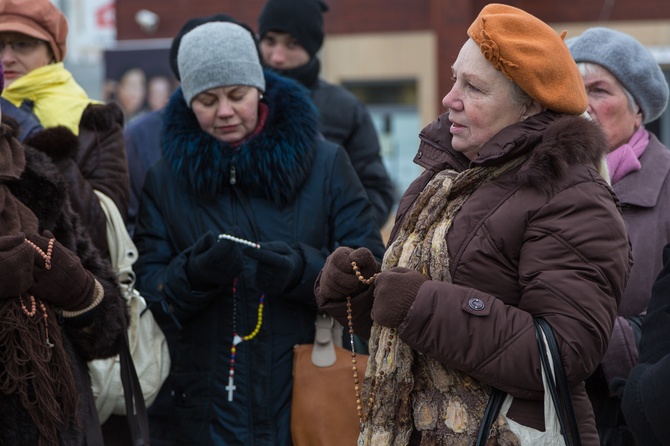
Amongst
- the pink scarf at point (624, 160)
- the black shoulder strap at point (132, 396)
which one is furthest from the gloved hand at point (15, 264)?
the pink scarf at point (624, 160)

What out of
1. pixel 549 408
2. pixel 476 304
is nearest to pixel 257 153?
pixel 476 304

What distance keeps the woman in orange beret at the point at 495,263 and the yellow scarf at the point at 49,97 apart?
153 cm

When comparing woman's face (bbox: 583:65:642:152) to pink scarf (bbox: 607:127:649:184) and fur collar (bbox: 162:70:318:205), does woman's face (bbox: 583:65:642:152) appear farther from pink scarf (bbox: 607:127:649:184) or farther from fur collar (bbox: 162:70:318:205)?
fur collar (bbox: 162:70:318:205)

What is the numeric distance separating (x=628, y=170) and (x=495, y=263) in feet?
3.99

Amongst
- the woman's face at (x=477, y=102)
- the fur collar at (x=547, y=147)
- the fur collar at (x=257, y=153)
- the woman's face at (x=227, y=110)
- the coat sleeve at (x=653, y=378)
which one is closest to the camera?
the coat sleeve at (x=653, y=378)

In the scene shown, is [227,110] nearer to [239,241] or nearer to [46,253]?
[239,241]

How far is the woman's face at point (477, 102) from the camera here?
264cm

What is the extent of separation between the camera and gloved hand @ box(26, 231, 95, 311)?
286cm

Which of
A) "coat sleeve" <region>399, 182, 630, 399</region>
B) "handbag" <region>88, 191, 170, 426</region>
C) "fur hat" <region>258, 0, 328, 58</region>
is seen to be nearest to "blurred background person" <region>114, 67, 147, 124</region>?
"fur hat" <region>258, 0, 328, 58</region>

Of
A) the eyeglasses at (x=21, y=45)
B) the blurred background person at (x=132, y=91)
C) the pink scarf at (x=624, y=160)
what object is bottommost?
the blurred background person at (x=132, y=91)

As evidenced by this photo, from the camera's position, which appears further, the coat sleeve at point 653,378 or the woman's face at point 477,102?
the woman's face at point 477,102

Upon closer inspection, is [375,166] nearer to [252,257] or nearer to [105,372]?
[252,257]

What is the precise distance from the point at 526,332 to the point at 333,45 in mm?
13031

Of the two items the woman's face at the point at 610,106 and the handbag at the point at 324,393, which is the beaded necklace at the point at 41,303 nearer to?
the handbag at the point at 324,393
